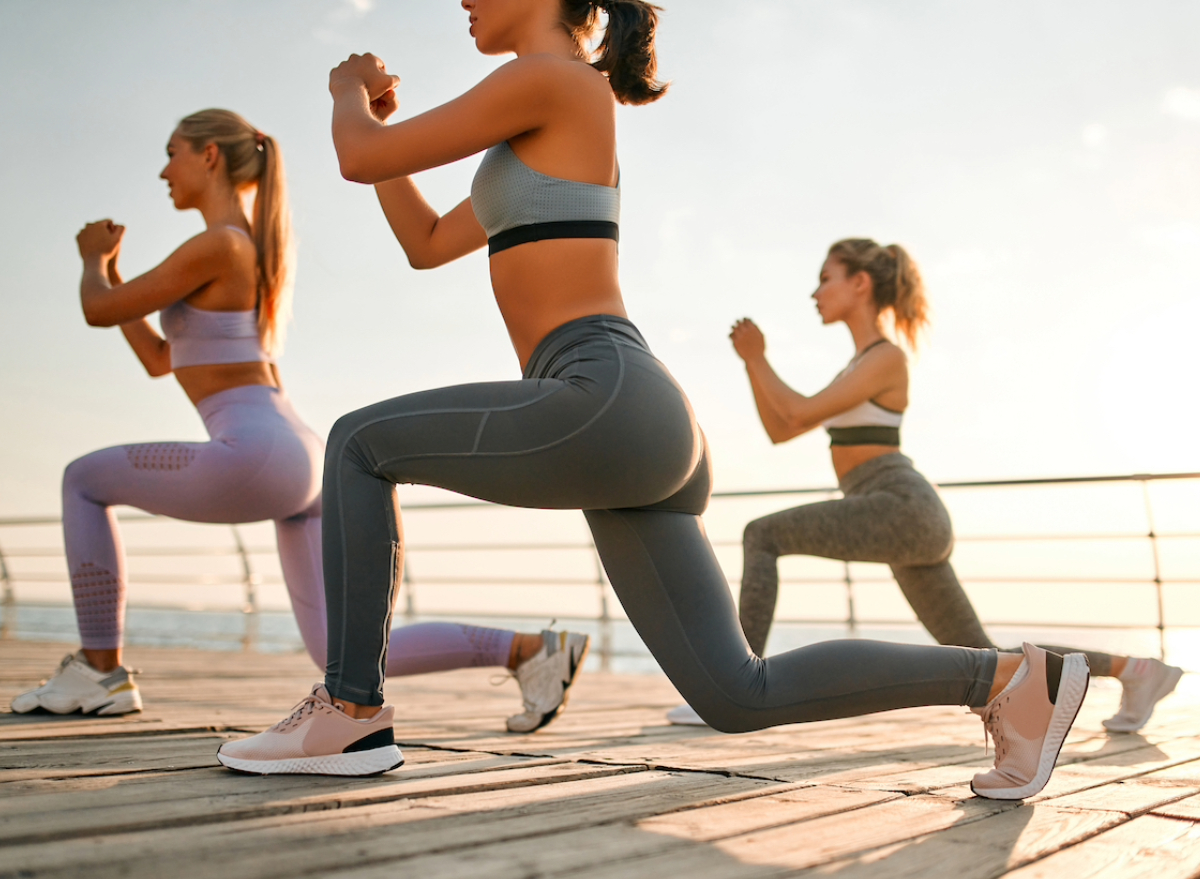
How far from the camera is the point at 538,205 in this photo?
63.7 inches

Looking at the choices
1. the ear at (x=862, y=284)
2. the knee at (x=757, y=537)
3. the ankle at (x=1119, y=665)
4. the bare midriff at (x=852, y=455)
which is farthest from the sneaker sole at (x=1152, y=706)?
the ear at (x=862, y=284)

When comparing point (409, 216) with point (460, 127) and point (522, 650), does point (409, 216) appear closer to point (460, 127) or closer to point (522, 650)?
point (460, 127)

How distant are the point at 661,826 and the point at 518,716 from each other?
1350 mm

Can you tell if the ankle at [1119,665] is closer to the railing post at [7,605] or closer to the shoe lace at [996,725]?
the shoe lace at [996,725]

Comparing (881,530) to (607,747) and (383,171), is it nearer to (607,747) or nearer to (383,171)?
(607,747)

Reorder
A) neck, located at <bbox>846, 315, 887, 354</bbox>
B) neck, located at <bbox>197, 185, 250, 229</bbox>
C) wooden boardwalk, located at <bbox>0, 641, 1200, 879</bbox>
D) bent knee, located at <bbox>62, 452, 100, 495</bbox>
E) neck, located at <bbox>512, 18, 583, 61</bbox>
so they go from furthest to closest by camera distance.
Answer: neck, located at <bbox>846, 315, 887, 354</bbox>, neck, located at <bbox>197, 185, 250, 229</bbox>, bent knee, located at <bbox>62, 452, 100, 495</bbox>, neck, located at <bbox>512, 18, 583, 61</bbox>, wooden boardwalk, located at <bbox>0, 641, 1200, 879</bbox>

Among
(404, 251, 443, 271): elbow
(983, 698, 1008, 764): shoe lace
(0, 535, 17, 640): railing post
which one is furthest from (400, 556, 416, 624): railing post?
Result: (983, 698, 1008, 764): shoe lace

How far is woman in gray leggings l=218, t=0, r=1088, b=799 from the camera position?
1540mm

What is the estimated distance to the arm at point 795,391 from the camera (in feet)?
9.96

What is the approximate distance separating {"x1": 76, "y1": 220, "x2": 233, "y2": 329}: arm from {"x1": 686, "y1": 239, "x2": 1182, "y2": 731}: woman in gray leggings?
1.51 m

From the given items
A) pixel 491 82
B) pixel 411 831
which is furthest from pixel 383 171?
pixel 411 831

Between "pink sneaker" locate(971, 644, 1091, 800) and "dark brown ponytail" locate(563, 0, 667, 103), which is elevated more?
"dark brown ponytail" locate(563, 0, 667, 103)

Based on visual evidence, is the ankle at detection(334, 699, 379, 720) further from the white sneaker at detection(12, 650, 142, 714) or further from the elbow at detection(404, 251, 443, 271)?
the white sneaker at detection(12, 650, 142, 714)

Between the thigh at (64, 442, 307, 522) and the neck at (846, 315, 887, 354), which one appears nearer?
the thigh at (64, 442, 307, 522)
